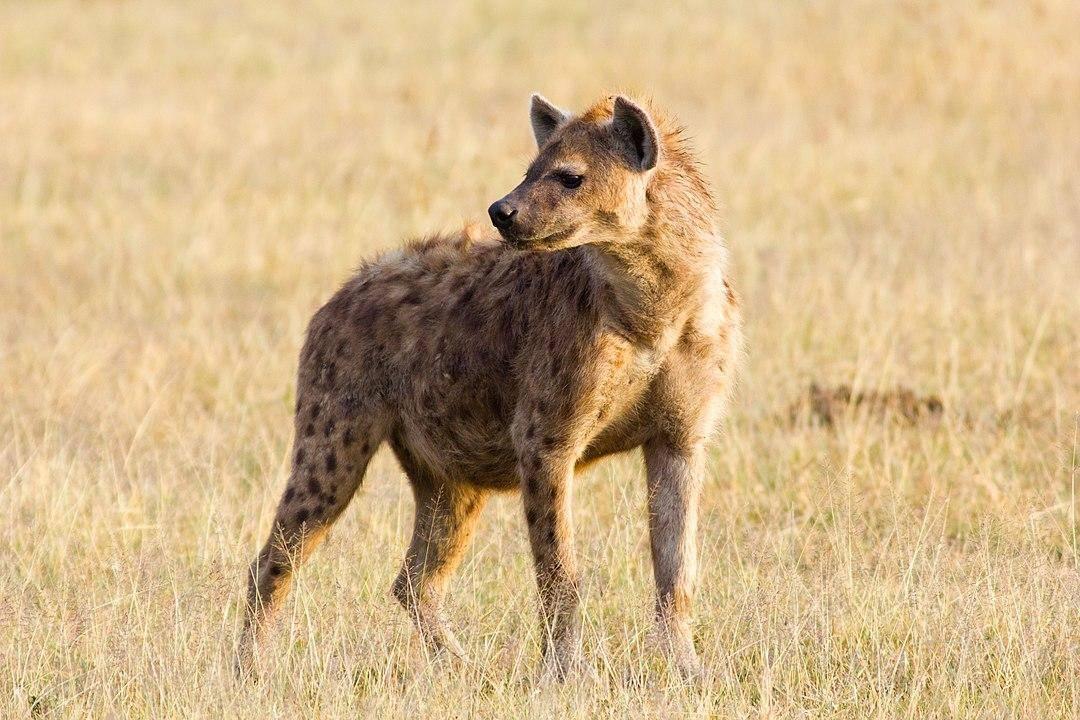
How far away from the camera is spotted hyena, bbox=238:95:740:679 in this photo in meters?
4.98

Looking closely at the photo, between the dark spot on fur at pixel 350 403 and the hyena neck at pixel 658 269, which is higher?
the hyena neck at pixel 658 269

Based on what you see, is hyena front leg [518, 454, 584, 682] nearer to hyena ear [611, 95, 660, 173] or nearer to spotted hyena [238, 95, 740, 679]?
spotted hyena [238, 95, 740, 679]

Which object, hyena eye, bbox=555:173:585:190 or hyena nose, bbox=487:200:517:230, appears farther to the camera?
hyena eye, bbox=555:173:585:190

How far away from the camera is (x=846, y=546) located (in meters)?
5.62

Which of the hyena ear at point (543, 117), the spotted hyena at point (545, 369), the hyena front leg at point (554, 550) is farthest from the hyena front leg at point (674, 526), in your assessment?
the hyena ear at point (543, 117)

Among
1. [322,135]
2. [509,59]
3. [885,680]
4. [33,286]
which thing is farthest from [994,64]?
[885,680]

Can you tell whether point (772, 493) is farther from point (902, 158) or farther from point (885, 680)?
point (902, 158)

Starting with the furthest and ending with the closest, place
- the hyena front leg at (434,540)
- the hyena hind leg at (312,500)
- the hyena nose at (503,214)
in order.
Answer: the hyena front leg at (434,540)
the hyena hind leg at (312,500)
the hyena nose at (503,214)

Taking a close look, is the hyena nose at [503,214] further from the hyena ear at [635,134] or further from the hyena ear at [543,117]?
the hyena ear at [543,117]

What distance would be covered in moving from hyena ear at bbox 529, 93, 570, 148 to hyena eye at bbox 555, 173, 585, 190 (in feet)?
1.16

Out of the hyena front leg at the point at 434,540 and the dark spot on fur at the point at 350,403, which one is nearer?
the dark spot on fur at the point at 350,403

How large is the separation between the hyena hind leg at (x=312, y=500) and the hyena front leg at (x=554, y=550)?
0.69 meters

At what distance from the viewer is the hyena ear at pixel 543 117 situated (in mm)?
5266

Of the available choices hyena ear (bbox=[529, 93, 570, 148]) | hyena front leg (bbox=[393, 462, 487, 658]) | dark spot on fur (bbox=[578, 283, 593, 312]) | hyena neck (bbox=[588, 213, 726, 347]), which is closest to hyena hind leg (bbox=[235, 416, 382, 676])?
hyena front leg (bbox=[393, 462, 487, 658])
